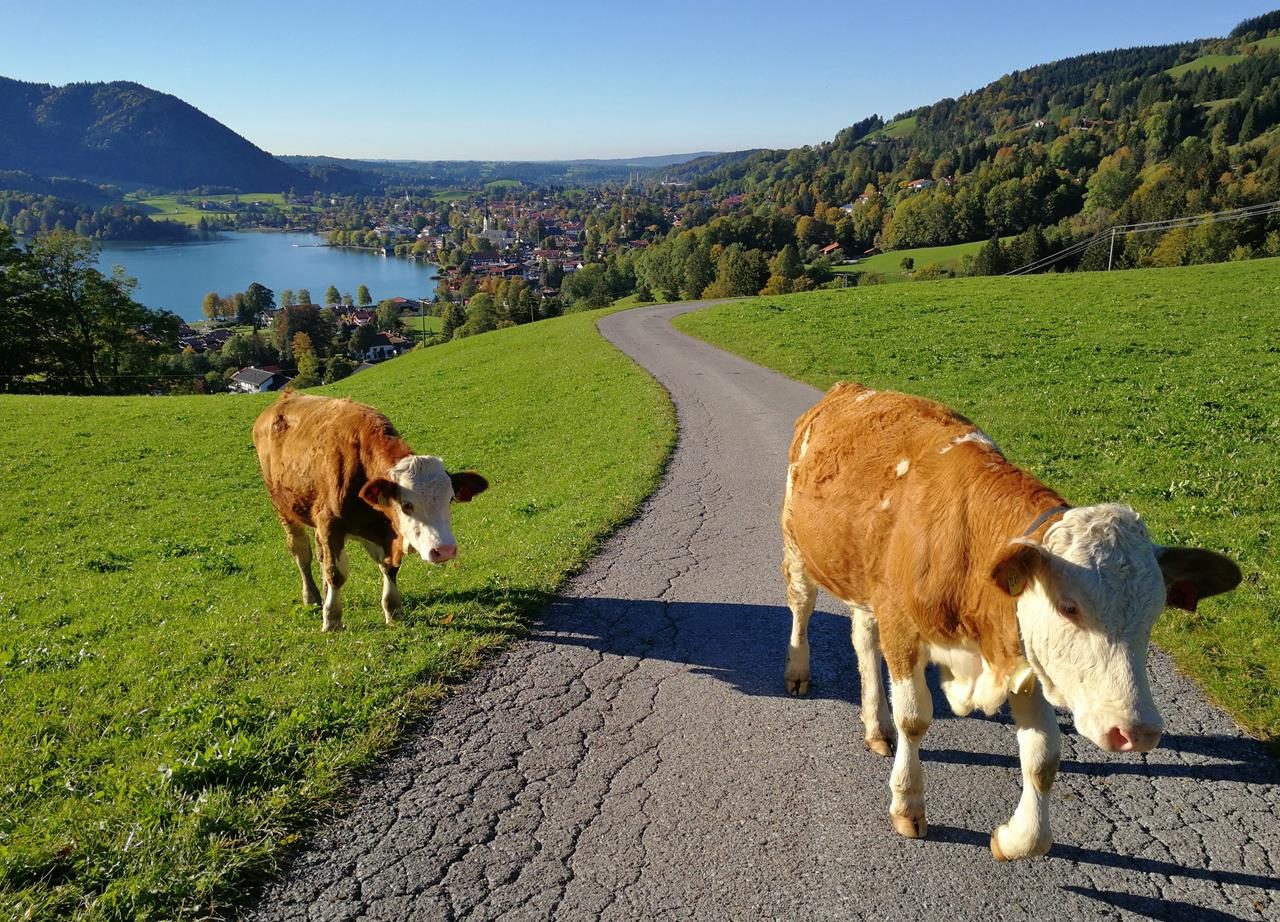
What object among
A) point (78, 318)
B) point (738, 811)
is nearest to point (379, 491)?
point (738, 811)

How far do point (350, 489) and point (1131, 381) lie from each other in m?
18.6

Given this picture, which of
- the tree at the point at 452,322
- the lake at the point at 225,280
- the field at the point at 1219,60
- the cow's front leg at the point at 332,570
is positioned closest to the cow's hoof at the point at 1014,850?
the cow's front leg at the point at 332,570

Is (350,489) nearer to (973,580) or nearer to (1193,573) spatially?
(973,580)

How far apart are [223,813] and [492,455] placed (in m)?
14.1

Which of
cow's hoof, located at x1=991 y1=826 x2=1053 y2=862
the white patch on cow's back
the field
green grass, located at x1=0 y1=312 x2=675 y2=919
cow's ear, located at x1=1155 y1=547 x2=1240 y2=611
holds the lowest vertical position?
green grass, located at x1=0 y1=312 x2=675 y2=919

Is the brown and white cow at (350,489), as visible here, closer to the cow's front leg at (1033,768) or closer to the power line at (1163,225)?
the cow's front leg at (1033,768)

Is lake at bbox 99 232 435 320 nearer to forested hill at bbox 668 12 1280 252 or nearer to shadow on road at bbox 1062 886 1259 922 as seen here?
forested hill at bbox 668 12 1280 252

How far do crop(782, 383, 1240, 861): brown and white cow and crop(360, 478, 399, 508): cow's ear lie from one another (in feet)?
12.4

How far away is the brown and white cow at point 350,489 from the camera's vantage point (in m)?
6.88

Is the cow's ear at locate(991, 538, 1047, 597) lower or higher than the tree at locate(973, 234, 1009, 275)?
lower

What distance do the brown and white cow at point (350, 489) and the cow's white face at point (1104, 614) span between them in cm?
504

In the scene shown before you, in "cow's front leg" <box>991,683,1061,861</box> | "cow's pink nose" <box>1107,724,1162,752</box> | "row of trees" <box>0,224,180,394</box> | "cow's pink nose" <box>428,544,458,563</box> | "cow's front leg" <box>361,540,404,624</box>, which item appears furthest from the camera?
"row of trees" <box>0,224,180,394</box>

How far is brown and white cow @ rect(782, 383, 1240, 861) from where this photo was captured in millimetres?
3193

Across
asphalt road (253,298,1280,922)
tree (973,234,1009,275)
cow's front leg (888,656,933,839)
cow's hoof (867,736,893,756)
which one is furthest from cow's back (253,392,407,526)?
tree (973,234,1009,275)
